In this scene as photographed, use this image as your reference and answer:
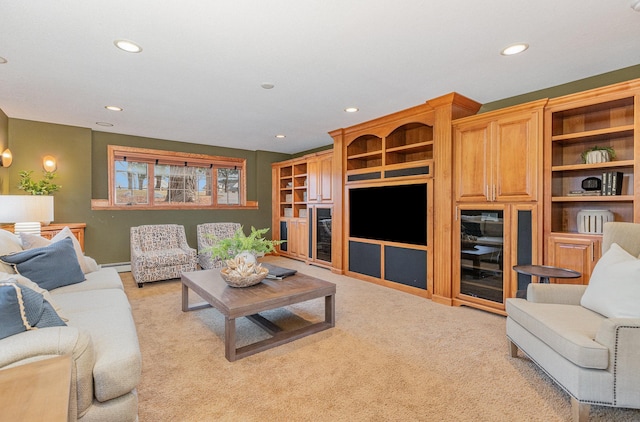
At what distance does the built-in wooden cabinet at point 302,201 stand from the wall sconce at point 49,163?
3806 mm

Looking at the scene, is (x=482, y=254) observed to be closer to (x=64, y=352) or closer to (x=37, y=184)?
(x=64, y=352)

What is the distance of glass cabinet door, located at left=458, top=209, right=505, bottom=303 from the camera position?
3.26m

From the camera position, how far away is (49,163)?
458 cm

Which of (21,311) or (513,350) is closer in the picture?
(21,311)

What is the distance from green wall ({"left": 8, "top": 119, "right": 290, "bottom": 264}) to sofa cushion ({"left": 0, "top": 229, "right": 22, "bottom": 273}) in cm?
262

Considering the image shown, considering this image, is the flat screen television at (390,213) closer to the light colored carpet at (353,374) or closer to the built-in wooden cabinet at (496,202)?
the built-in wooden cabinet at (496,202)

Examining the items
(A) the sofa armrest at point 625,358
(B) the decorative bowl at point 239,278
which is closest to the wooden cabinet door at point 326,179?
(B) the decorative bowl at point 239,278

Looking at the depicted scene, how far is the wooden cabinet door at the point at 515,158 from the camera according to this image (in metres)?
3.01

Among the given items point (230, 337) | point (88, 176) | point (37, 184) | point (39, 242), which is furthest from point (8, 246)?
point (88, 176)

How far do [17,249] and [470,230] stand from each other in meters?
4.27

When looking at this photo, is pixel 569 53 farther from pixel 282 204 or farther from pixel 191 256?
pixel 282 204

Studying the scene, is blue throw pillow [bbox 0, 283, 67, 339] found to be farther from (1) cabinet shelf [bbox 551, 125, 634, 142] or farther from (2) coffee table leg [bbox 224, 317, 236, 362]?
(1) cabinet shelf [bbox 551, 125, 634, 142]

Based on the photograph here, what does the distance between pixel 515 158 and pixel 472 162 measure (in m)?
0.42

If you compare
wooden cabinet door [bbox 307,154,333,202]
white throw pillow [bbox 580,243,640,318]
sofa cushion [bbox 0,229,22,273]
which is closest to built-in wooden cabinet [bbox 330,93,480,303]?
wooden cabinet door [bbox 307,154,333,202]
